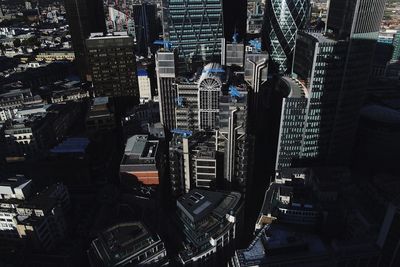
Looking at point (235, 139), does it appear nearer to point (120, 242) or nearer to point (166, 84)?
point (120, 242)

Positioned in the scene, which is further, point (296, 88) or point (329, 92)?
point (296, 88)

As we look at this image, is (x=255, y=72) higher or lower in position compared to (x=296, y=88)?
higher

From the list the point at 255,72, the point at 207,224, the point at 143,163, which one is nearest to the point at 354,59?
the point at 255,72

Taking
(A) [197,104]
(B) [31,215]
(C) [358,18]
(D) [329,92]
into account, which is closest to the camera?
(B) [31,215]

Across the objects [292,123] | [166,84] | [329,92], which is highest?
[329,92]

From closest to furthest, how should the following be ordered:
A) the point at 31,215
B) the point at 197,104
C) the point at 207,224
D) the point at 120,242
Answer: the point at 120,242, the point at 207,224, the point at 31,215, the point at 197,104

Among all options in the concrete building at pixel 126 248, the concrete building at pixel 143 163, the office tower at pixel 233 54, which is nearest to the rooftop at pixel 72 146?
the concrete building at pixel 143 163
